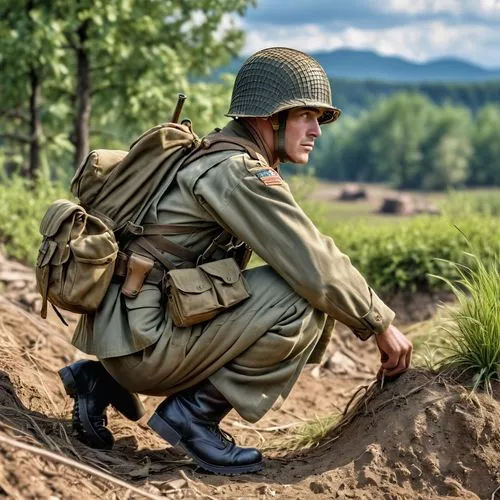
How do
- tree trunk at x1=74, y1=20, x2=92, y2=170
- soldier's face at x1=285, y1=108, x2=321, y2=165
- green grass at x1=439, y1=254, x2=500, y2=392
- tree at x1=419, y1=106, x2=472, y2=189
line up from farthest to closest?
tree at x1=419, y1=106, x2=472, y2=189
tree trunk at x1=74, y1=20, x2=92, y2=170
green grass at x1=439, y1=254, x2=500, y2=392
soldier's face at x1=285, y1=108, x2=321, y2=165

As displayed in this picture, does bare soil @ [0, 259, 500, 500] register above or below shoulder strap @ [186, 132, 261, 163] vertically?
below

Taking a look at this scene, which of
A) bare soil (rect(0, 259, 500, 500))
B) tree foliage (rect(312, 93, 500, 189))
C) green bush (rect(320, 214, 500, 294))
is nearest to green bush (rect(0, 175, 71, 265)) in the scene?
green bush (rect(320, 214, 500, 294))

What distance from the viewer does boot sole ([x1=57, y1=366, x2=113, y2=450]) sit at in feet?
12.5

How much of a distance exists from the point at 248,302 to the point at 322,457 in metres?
A: 0.82

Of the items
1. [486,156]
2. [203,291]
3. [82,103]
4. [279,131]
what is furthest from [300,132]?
[486,156]

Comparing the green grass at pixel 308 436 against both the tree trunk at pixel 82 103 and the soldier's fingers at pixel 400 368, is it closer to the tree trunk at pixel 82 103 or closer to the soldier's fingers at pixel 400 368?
the soldier's fingers at pixel 400 368

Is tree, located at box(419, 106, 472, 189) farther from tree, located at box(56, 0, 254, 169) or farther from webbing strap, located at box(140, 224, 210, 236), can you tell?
webbing strap, located at box(140, 224, 210, 236)

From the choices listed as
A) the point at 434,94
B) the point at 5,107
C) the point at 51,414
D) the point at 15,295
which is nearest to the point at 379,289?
the point at 15,295

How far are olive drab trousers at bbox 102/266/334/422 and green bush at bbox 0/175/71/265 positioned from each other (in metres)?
4.33

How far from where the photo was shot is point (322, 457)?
12.6 ft

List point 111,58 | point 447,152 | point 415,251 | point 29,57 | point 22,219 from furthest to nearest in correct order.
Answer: point 447,152 < point 111,58 < point 29,57 < point 22,219 < point 415,251

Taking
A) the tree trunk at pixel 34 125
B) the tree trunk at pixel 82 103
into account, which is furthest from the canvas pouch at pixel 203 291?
the tree trunk at pixel 34 125

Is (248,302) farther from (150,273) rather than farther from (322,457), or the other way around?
(322,457)

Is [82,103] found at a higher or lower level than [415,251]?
higher
